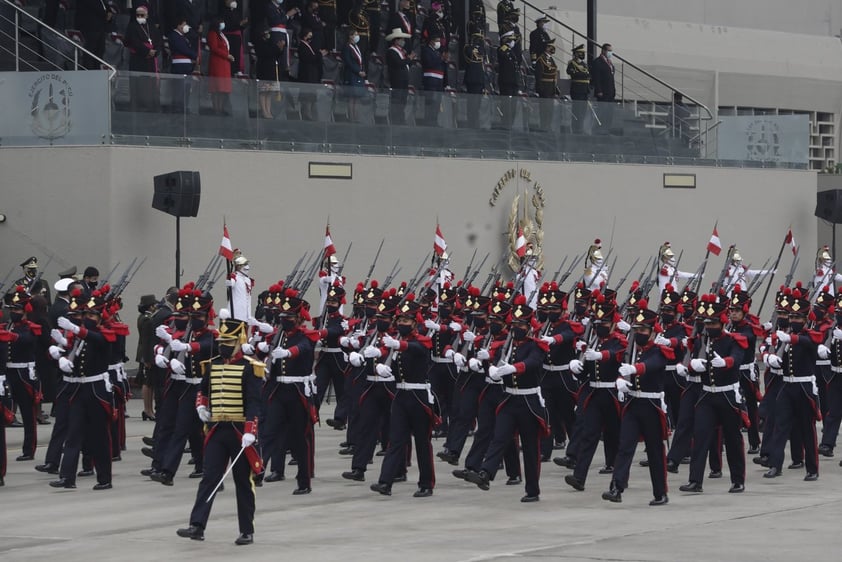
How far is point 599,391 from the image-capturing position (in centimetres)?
1675

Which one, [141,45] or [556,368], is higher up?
[141,45]

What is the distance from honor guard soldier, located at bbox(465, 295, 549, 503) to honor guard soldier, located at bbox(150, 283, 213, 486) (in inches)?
103

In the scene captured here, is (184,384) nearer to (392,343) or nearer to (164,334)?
(164,334)

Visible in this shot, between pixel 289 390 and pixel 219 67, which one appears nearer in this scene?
pixel 289 390

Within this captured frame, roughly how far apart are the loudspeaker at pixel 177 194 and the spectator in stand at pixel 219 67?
209cm

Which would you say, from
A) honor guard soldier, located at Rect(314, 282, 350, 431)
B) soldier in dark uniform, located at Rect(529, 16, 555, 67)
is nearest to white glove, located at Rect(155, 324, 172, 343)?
honor guard soldier, located at Rect(314, 282, 350, 431)

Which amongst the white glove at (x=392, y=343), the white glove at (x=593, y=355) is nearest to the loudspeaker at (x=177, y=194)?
the white glove at (x=392, y=343)

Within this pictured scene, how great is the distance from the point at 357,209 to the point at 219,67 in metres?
2.96

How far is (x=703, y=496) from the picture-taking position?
647 inches

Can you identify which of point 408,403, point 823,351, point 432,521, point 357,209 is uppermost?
point 357,209

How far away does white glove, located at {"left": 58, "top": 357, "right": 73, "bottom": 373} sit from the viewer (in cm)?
1677

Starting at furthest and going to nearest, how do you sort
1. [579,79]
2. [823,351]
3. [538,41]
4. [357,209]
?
[579,79] → [538,41] → [357,209] → [823,351]

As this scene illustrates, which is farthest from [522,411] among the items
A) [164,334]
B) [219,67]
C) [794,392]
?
[219,67]

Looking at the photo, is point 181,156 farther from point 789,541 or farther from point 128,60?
point 789,541
